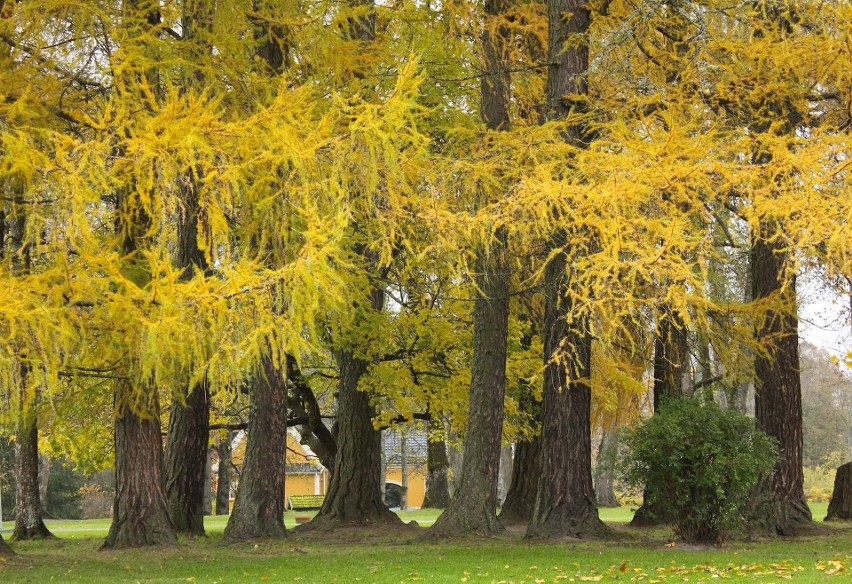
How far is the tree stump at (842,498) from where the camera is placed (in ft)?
51.6

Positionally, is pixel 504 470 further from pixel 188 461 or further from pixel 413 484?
pixel 188 461

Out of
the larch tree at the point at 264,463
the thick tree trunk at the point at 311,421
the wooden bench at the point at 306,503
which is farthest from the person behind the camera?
the wooden bench at the point at 306,503

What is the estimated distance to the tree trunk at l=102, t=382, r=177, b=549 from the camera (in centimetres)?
1210

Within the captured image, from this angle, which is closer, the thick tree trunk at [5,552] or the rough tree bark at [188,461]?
the thick tree trunk at [5,552]

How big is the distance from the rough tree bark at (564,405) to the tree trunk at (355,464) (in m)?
4.40

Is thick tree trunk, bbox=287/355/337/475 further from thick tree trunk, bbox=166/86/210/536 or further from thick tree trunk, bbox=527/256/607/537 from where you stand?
thick tree trunk, bbox=527/256/607/537

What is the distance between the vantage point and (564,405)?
12.8 metres

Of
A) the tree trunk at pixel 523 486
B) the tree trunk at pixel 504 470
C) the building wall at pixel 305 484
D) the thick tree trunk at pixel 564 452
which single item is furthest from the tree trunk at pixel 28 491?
the building wall at pixel 305 484

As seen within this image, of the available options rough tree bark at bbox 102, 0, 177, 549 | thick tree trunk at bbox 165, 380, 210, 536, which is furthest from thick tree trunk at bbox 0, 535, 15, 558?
thick tree trunk at bbox 165, 380, 210, 536

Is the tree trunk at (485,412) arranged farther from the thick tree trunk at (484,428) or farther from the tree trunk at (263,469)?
the tree trunk at (263,469)

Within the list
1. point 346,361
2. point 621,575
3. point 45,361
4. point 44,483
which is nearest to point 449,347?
point 346,361

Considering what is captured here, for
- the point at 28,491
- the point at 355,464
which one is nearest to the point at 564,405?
the point at 355,464

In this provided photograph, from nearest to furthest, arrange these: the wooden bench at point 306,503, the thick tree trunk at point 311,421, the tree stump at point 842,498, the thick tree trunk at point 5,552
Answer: the thick tree trunk at point 5,552 → the tree stump at point 842,498 → the thick tree trunk at point 311,421 → the wooden bench at point 306,503

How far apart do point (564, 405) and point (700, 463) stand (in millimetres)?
2071
